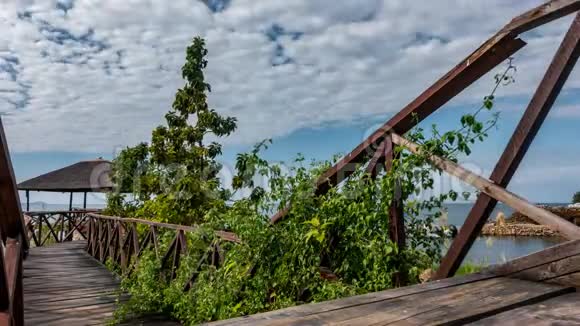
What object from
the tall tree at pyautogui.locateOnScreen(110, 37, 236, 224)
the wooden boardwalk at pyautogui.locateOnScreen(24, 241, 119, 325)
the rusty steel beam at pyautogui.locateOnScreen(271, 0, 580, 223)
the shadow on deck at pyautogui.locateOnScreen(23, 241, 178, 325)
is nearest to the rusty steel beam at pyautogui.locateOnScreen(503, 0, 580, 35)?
the rusty steel beam at pyautogui.locateOnScreen(271, 0, 580, 223)

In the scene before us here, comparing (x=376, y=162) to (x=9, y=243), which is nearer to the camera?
(x=9, y=243)

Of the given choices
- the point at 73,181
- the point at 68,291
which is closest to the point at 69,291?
the point at 68,291

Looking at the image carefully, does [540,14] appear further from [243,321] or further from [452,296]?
[243,321]

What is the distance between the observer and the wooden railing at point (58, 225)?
42.3ft

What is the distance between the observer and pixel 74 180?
16.9 m

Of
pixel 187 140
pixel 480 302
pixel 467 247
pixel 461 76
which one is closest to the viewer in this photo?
pixel 480 302

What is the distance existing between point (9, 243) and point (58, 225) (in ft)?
45.8

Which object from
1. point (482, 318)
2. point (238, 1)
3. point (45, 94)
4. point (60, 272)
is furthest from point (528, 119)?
point (45, 94)

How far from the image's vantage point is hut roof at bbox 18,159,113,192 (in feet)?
53.0

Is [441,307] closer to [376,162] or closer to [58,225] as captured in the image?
[376,162]

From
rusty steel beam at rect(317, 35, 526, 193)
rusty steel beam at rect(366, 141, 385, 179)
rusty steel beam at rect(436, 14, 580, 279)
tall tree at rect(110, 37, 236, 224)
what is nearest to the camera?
rusty steel beam at rect(436, 14, 580, 279)

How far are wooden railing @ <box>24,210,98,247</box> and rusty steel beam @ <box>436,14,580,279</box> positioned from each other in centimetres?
1324

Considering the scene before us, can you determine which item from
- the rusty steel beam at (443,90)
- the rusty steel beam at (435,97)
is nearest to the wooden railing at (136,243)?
the rusty steel beam at (435,97)

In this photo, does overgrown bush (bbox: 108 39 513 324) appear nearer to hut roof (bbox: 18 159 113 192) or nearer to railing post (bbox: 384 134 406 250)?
railing post (bbox: 384 134 406 250)
